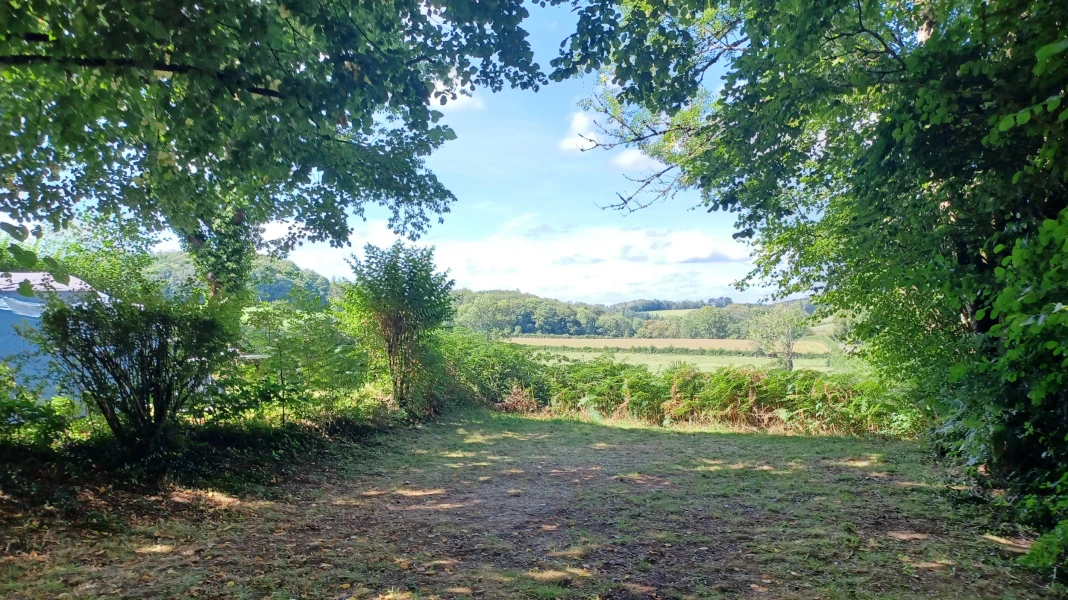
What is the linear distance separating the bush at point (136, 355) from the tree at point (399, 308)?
4.22 metres

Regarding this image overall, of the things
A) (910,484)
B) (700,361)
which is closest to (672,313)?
(700,361)

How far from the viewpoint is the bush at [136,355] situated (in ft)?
14.6

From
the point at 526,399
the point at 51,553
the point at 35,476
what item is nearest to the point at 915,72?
the point at 51,553

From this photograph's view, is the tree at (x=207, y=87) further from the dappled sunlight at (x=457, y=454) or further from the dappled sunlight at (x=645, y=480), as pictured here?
the dappled sunlight at (x=645, y=480)

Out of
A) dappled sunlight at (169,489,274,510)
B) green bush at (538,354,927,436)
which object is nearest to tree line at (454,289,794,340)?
green bush at (538,354,927,436)

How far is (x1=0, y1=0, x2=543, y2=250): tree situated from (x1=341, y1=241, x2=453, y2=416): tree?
3437 millimetres

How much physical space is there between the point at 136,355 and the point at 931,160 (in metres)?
6.98

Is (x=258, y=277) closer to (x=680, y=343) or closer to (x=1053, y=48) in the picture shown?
(x=680, y=343)

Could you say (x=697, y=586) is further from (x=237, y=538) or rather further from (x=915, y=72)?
(x=915, y=72)

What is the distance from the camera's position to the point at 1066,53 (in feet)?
9.23

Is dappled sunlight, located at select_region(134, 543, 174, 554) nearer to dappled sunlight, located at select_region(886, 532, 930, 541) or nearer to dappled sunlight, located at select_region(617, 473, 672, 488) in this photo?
dappled sunlight, located at select_region(617, 473, 672, 488)

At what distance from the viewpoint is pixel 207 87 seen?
3439 mm

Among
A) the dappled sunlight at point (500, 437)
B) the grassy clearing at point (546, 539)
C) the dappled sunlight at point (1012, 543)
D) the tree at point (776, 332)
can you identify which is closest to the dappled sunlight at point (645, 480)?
the grassy clearing at point (546, 539)

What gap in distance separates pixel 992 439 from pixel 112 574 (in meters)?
6.50
